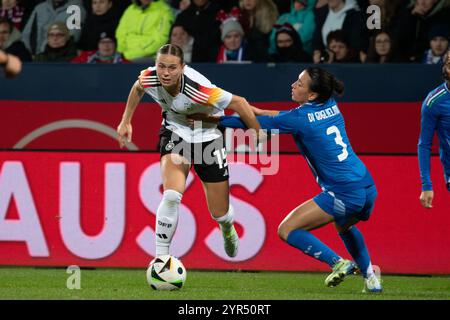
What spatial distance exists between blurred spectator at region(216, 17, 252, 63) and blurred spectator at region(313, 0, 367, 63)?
83 cm

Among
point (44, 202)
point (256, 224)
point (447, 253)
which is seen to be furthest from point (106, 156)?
point (447, 253)

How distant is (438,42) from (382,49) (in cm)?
64

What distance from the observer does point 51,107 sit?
12.9 m

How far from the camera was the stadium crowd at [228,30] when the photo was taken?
40.8 ft

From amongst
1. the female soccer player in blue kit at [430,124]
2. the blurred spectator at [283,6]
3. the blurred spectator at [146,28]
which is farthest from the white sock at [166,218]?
the blurred spectator at [283,6]

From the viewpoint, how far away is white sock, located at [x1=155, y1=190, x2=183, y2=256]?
8.66 metres

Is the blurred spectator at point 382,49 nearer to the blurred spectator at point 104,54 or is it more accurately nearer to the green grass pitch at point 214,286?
the blurred spectator at point 104,54

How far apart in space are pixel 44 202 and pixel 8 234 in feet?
1.52

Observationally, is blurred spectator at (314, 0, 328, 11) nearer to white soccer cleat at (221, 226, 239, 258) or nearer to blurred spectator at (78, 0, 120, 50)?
blurred spectator at (78, 0, 120, 50)

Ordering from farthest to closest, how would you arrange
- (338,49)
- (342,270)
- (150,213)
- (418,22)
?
(338,49) → (418,22) → (150,213) → (342,270)

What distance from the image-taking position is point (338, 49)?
1248 cm

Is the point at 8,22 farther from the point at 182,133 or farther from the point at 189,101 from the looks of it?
the point at 189,101

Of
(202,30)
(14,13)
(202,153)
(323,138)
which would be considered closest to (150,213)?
(202,153)
